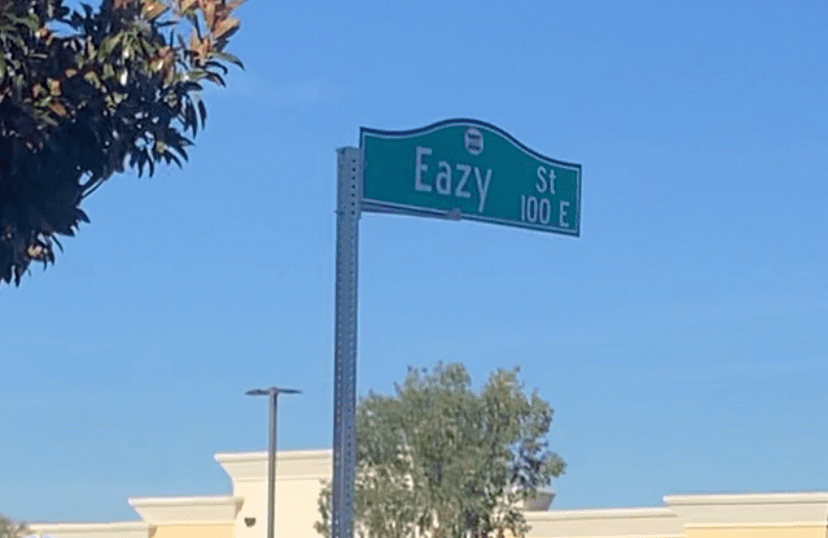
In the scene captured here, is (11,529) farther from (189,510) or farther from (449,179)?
(449,179)

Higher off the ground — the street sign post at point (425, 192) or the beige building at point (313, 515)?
the beige building at point (313, 515)

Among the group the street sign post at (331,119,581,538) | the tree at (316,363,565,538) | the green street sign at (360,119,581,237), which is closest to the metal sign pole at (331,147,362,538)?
the street sign post at (331,119,581,538)

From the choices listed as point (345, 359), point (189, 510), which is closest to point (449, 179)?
point (345, 359)

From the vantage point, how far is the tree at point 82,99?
7.42 meters

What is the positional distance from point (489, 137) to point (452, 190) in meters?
0.37

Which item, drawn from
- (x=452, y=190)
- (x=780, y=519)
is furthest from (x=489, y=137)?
(x=780, y=519)

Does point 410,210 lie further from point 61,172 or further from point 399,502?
point 399,502

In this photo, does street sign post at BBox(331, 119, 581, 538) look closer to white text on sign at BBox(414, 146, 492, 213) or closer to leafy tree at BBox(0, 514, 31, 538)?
white text on sign at BBox(414, 146, 492, 213)

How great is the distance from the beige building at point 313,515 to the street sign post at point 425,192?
25950 mm

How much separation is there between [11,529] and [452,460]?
1553 cm

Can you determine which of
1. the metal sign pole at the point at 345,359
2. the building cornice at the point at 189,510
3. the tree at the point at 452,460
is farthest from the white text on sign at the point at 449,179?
the building cornice at the point at 189,510

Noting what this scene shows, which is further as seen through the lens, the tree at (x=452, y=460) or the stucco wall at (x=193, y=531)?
the stucco wall at (x=193, y=531)

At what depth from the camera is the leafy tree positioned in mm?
43016

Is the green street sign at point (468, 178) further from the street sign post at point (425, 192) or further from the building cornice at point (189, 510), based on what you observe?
the building cornice at point (189, 510)
